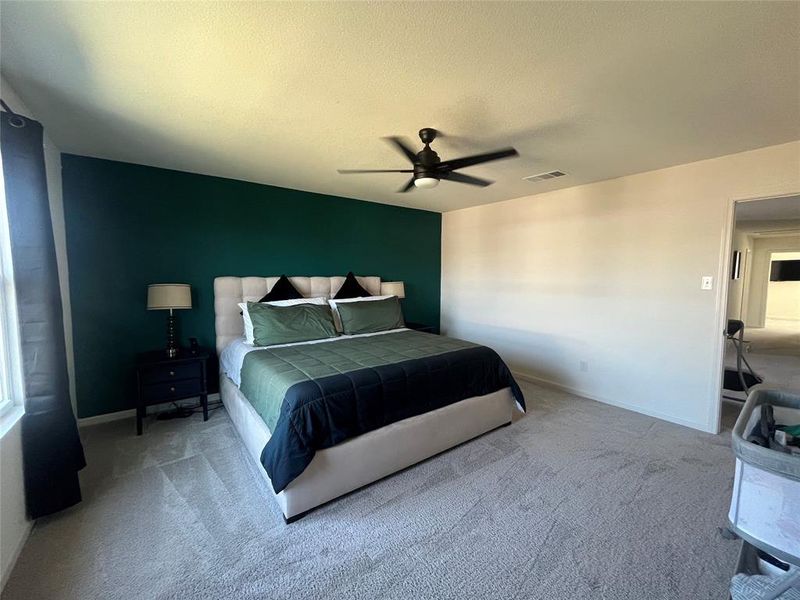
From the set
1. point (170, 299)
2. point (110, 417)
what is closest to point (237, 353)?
point (170, 299)

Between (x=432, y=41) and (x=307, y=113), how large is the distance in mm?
984

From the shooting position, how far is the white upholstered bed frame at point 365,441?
1.97 m

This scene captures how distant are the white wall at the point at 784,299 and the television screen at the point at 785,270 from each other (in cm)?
14

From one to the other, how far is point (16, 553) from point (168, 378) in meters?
1.49

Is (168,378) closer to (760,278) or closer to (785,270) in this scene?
(760,278)

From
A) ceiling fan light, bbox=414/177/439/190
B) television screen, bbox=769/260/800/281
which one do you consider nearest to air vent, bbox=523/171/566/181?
ceiling fan light, bbox=414/177/439/190

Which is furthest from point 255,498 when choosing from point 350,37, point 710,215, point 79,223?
point 710,215

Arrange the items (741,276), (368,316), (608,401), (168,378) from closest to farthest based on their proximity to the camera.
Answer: (168,378) → (608,401) → (368,316) → (741,276)

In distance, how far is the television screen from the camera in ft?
28.2

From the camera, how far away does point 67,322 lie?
9.47ft

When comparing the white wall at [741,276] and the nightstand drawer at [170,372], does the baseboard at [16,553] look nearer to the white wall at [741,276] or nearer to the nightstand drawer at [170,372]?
the nightstand drawer at [170,372]

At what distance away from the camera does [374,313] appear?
389cm

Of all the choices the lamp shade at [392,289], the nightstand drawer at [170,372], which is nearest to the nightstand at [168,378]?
the nightstand drawer at [170,372]

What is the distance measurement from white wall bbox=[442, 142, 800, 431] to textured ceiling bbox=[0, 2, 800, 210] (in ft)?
1.41
